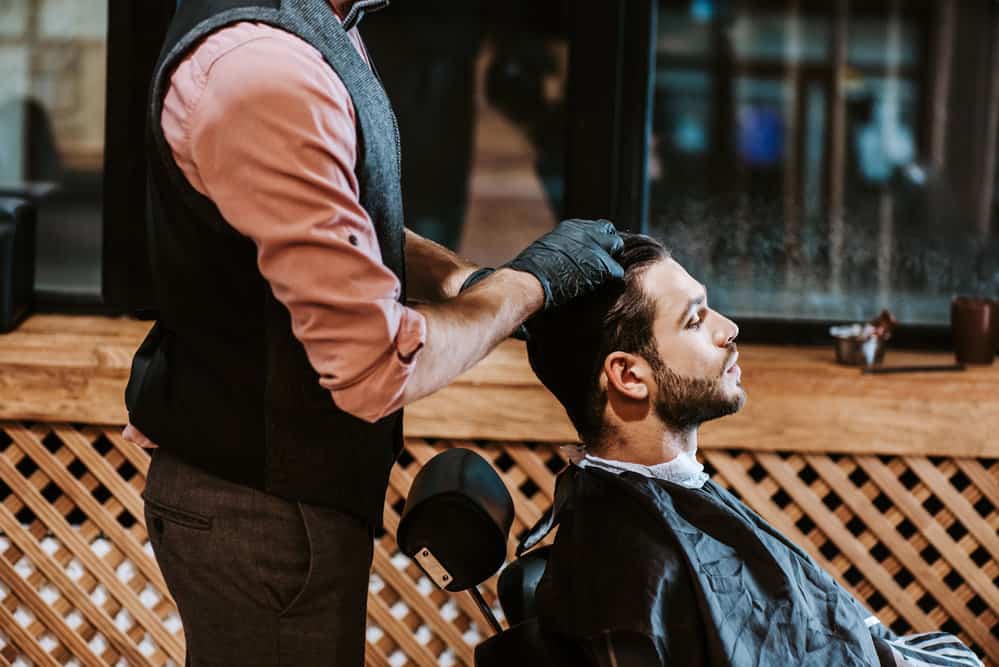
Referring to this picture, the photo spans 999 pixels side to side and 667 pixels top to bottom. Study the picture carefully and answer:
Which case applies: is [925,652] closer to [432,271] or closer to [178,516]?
[432,271]

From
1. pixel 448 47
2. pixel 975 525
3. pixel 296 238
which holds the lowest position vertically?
pixel 975 525

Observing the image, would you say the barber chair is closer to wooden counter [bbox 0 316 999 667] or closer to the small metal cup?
wooden counter [bbox 0 316 999 667]

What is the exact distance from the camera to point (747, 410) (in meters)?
2.68

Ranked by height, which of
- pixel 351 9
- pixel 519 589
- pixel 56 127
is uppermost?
pixel 351 9

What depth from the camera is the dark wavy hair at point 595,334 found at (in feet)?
5.61

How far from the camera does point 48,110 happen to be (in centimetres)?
349

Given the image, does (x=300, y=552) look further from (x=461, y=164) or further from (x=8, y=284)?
(x=461, y=164)

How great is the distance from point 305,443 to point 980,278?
2.48 meters

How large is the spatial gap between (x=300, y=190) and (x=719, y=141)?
→ 8.12 ft

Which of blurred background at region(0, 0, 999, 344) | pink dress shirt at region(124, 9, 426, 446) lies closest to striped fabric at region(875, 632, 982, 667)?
pink dress shirt at region(124, 9, 426, 446)

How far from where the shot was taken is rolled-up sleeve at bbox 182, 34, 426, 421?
1254mm

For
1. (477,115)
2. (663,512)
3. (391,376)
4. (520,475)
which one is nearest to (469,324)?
(391,376)

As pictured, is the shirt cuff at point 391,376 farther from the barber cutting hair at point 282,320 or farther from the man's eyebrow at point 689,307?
the man's eyebrow at point 689,307

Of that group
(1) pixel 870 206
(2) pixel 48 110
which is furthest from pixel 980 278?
(2) pixel 48 110
